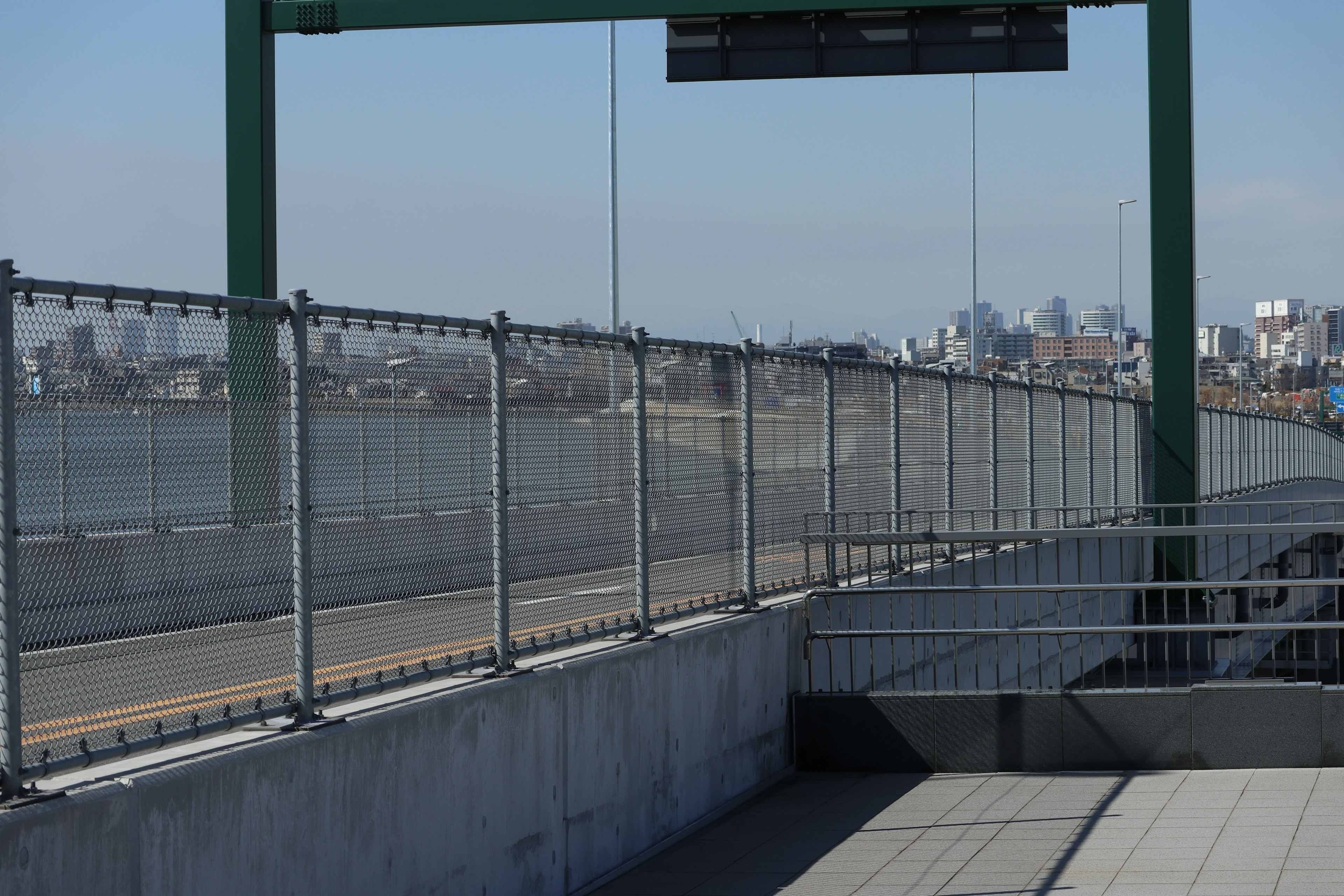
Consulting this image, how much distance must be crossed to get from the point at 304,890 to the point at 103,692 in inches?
45.6

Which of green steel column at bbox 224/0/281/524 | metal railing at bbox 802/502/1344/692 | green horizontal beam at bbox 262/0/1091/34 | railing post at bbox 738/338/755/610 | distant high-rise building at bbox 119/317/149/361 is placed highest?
green horizontal beam at bbox 262/0/1091/34

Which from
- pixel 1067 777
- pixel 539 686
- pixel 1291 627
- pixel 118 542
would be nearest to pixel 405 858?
pixel 539 686

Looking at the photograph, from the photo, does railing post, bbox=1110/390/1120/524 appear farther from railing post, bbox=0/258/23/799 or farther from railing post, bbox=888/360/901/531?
railing post, bbox=0/258/23/799

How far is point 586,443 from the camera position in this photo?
822cm

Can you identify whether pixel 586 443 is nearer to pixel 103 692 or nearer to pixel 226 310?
pixel 226 310

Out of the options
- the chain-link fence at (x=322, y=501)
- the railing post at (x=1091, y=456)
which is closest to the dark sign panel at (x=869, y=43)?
the railing post at (x=1091, y=456)

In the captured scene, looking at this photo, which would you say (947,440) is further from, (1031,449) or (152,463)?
(152,463)

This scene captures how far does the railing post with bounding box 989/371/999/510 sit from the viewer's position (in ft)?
57.4

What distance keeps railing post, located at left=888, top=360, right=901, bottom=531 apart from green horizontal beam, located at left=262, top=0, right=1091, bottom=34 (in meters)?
5.22

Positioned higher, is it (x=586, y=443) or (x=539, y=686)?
(x=586, y=443)

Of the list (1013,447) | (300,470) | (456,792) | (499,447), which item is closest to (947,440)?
(1013,447)

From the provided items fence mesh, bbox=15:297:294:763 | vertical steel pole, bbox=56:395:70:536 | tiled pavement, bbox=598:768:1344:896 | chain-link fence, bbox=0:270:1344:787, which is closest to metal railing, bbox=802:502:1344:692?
tiled pavement, bbox=598:768:1344:896

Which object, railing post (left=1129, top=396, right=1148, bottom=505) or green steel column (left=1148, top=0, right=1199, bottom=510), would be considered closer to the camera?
green steel column (left=1148, top=0, right=1199, bottom=510)

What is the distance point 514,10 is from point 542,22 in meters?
0.33
